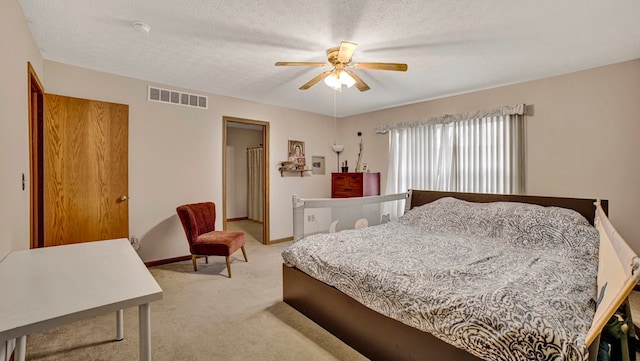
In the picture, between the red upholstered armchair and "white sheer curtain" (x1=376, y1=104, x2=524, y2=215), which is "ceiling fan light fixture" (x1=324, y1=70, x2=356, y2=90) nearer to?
the red upholstered armchair

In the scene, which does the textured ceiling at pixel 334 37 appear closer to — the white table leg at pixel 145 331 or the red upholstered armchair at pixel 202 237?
the red upholstered armchair at pixel 202 237

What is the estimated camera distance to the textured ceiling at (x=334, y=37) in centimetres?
203

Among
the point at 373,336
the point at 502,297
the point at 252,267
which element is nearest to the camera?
the point at 502,297

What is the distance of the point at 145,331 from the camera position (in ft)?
3.92

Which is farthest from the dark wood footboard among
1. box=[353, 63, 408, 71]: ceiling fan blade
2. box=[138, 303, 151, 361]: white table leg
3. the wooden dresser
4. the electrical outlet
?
the wooden dresser

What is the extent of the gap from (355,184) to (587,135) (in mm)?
3001

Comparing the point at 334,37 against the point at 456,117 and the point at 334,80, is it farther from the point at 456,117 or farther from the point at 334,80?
the point at 456,117

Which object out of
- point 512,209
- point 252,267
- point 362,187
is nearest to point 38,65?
point 252,267

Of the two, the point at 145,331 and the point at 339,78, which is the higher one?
the point at 339,78

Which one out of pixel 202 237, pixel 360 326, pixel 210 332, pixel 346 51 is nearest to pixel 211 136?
pixel 202 237

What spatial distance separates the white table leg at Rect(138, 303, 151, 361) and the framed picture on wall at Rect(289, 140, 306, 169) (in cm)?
400

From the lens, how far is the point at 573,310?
1348 millimetres

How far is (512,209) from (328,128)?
363 cm

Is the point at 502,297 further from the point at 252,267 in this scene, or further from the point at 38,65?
the point at 38,65
